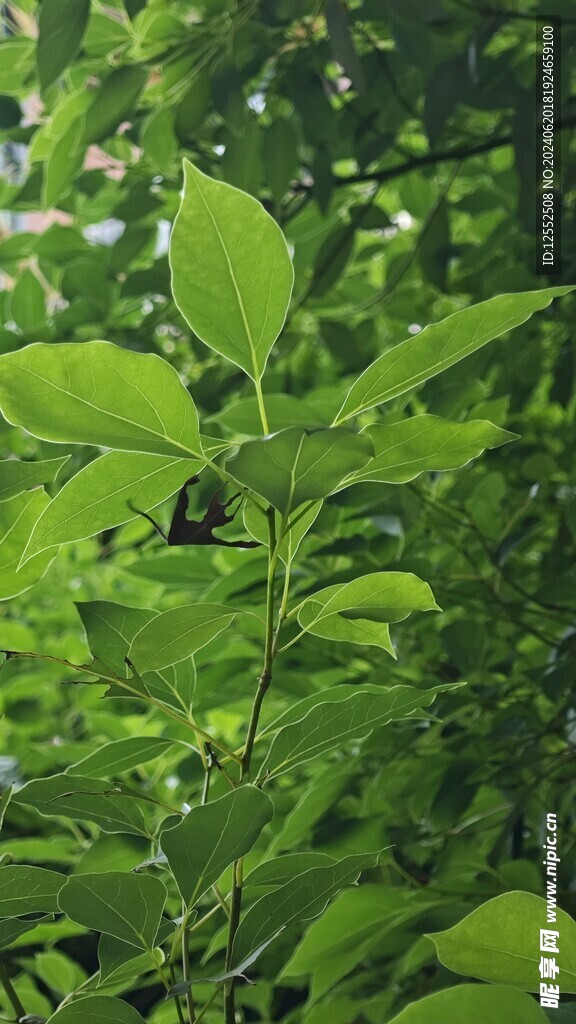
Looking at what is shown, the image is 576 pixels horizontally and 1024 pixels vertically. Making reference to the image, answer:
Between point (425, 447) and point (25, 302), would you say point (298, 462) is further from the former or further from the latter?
point (25, 302)

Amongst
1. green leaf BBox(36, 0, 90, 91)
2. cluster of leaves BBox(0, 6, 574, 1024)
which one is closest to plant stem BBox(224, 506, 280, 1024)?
cluster of leaves BBox(0, 6, 574, 1024)

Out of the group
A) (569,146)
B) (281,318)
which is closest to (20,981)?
(281,318)

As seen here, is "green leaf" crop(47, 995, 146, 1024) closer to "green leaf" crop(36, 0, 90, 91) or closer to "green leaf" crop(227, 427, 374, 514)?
"green leaf" crop(227, 427, 374, 514)

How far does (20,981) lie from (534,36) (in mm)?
589

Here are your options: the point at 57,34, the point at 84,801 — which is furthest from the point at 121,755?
the point at 57,34

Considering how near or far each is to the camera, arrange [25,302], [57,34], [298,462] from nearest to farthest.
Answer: [298,462] → [57,34] → [25,302]

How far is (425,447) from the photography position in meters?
0.23

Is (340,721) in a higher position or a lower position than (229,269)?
lower

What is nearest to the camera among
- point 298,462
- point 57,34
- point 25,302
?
point 298,462

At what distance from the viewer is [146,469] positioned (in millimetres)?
225

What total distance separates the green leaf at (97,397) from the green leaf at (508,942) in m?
0.13

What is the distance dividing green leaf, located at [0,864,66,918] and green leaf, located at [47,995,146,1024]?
2 cm

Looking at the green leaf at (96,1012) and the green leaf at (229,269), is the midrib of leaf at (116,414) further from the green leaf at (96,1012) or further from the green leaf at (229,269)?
the green leaf at (96,1012)

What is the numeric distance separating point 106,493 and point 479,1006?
0.14 metres
